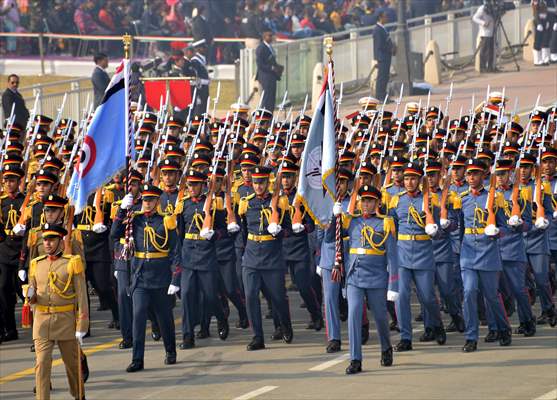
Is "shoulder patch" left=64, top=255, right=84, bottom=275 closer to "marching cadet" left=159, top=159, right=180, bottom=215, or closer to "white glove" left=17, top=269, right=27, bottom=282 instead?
"white glove" left=17, top=269, right=27, bottom=282

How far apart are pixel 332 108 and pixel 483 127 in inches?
244

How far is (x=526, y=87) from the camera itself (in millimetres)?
34281

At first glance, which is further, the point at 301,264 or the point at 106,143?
the point at 301,264

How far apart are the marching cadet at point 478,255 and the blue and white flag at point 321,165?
5.42ft

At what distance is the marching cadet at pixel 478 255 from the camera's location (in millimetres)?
17172

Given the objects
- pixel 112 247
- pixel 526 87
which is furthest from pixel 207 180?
pixel 526 87

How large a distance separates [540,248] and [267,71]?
1348cm

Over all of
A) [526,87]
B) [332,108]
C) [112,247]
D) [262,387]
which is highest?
[526,87]

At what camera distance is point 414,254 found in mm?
17484

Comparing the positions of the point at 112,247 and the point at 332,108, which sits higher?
the point at 332,108

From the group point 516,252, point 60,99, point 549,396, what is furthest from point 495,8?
point 549,396

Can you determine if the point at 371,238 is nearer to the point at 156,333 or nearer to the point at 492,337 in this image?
the point at 492,337

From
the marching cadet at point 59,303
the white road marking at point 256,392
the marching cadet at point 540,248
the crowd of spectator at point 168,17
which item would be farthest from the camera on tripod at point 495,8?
A: the marching cadet at point 59,303

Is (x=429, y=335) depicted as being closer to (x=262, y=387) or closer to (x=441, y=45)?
(x=262, y=387)
